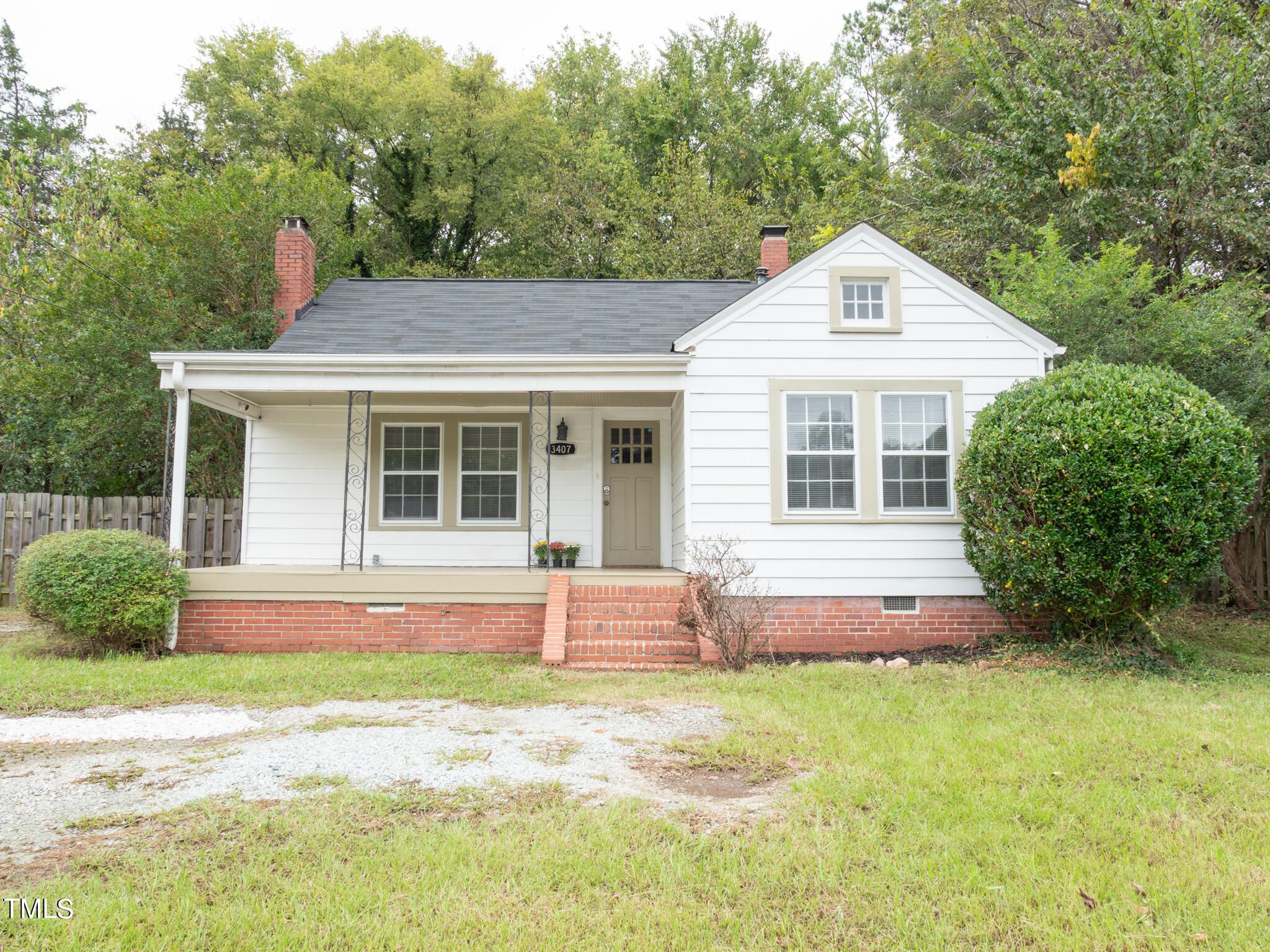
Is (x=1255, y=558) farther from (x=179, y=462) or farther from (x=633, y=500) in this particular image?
(x=179, y=462)

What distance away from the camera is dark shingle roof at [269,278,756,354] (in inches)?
391

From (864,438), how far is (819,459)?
549mm

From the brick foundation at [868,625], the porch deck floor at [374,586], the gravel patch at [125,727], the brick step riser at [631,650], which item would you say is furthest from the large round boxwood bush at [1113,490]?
the gravel patch at [125,727]

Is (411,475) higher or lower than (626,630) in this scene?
higher

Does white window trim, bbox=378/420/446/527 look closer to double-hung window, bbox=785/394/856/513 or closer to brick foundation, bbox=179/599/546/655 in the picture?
brick foundation, bbox=179/599/546/655

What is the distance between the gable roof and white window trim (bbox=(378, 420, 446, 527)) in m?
3.70

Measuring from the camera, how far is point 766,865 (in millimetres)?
3213

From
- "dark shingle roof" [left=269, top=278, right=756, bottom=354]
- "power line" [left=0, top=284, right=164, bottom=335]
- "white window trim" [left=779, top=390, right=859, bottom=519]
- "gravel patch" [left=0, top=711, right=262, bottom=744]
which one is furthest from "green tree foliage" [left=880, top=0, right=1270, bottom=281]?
"power line" [left=0, top=284, right=164, bottom=335]

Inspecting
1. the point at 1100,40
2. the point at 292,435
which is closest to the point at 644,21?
the point at 1100,40

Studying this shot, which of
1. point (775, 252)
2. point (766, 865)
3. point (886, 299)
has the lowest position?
point (766, 865)

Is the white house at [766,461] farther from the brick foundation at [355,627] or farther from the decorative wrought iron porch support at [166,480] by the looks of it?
the decorative wrought iron porch support at [166,480]

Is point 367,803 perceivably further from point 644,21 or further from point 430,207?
point 644,21

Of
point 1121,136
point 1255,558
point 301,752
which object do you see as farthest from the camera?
point 1255,558

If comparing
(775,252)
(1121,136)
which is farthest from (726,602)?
(1121,136)
